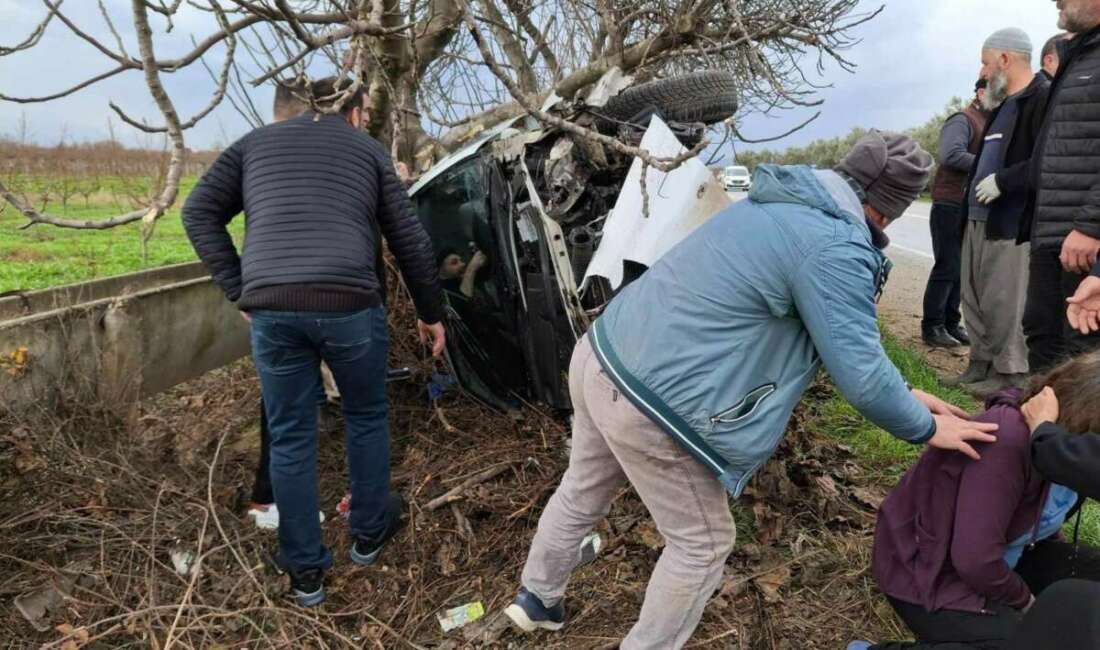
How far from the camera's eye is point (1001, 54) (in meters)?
4.12

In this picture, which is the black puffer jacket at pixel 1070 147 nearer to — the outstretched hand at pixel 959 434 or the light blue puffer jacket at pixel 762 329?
the outstretched hand at pixel 959 434

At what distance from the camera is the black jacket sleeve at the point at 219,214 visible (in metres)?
2.46

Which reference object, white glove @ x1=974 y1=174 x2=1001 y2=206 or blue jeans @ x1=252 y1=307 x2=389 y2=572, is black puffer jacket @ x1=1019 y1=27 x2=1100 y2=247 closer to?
white glove @ x1=974 y1=174 x2=1001 y2=206

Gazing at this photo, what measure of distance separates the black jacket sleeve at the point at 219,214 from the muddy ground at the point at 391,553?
803 millimetres

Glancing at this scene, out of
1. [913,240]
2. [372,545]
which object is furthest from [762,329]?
[913,240]

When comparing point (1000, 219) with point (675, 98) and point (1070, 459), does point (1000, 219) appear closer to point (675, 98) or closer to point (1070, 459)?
point (675, 98)

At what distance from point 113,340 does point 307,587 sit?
156 cm

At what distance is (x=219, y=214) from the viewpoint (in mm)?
2531

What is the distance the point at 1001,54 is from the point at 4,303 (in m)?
5.46

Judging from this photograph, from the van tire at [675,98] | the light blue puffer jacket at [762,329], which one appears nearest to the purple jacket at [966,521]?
the light blue puffer jacket at [762,329]

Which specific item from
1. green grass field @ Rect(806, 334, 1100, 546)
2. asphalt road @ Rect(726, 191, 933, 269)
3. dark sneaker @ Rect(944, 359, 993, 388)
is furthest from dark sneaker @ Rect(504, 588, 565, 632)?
asphalt road @ Rect(726, 191, 933, 269)

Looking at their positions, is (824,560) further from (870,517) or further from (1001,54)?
(1001,54)

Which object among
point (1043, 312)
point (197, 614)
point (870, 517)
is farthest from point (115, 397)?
point (1043, 312)

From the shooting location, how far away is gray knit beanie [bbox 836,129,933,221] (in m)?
1.78
